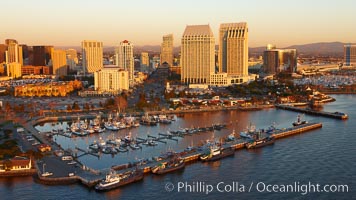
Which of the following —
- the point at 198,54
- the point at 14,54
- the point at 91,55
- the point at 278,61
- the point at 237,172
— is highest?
the point at 14,54

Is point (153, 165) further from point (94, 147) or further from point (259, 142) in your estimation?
point (259, 142)

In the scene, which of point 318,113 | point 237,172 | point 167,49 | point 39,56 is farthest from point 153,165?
point 167,49

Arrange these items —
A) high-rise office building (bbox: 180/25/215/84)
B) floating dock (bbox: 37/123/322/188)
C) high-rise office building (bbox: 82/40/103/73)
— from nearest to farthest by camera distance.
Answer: floating dock (bbox: 37/123/322/188)
high-rise office building (bbox: 180/25/215/84)
high-rise office building (bbox: 82/40/103/73)

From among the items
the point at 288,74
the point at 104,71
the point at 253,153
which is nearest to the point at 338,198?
the point at 253,153

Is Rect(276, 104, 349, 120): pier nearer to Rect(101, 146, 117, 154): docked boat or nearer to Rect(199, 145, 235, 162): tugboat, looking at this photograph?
Rect(199, 145, 235, 162): tugboat

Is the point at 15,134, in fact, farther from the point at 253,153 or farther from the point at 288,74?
the point at 288,74

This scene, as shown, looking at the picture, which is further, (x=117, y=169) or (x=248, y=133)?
(x=248, y=133)

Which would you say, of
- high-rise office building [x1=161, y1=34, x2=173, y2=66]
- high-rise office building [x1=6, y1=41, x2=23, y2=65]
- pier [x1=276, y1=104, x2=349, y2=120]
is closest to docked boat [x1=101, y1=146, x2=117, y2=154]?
pier [x1=276, y1=104, x2=349, y2=120]
